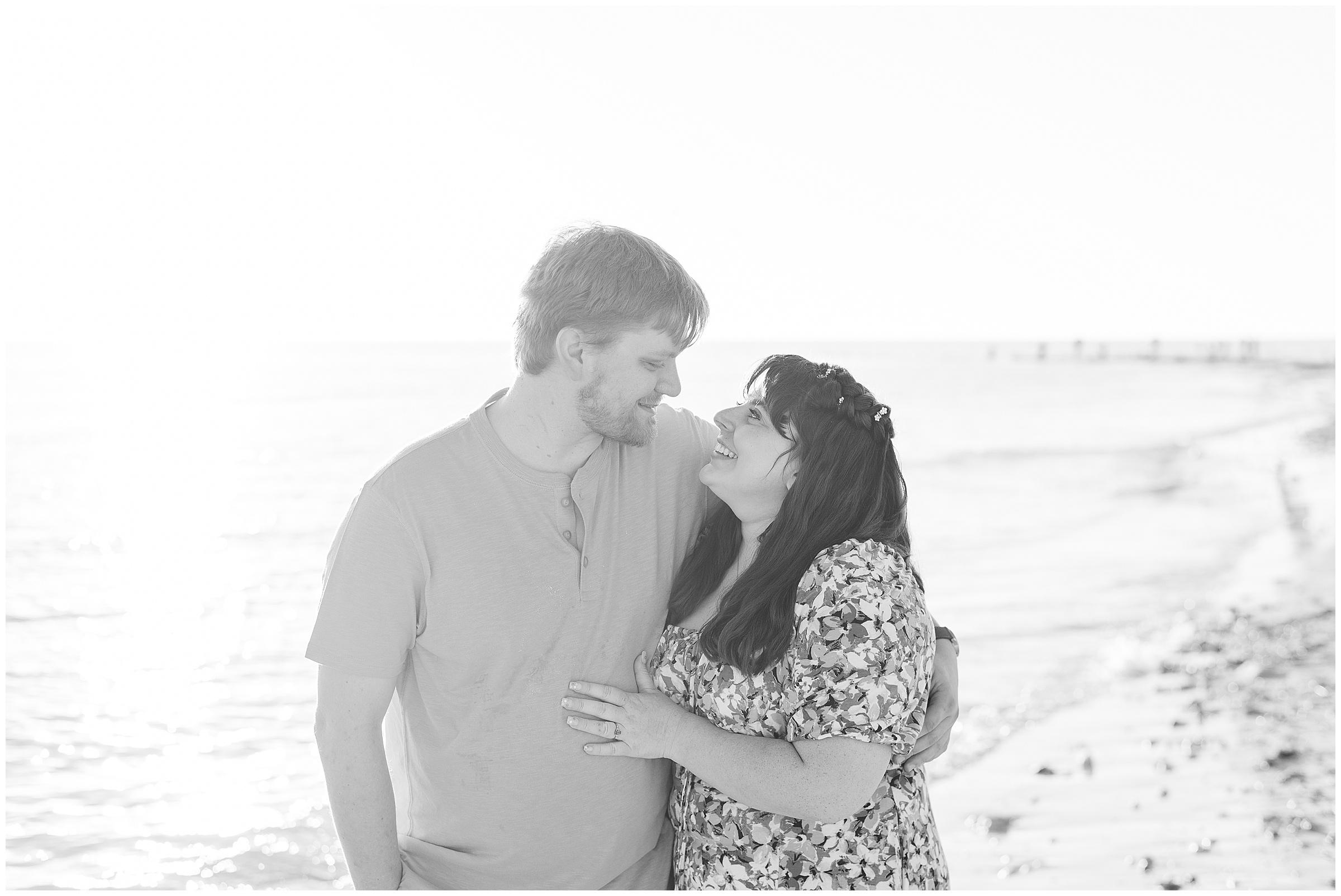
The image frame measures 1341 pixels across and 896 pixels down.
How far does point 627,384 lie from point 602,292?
24 centimetres

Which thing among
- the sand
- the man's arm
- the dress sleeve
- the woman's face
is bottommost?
the sand

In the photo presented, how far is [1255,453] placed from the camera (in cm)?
2230

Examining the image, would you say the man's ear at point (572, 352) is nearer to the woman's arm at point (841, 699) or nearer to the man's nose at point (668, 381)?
the man's nose at point (668, 381)

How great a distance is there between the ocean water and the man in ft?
10.9

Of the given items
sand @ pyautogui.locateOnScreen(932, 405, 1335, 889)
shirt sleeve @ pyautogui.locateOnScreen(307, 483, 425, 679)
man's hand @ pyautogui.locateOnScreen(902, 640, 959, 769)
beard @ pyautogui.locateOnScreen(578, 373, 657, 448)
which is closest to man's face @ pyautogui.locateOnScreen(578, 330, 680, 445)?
beard @ pyautogui.locateOnScreen(578, 373, 657, 448)

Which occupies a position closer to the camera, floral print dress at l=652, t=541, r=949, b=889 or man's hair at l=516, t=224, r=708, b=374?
floral print dress at l=652, t=541, r=949, b=889

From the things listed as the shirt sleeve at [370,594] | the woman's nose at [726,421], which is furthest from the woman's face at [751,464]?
the shirt sleeve at [370,594]

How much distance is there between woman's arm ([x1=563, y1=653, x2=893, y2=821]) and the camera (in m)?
2.22

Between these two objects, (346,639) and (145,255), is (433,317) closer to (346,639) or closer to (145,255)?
(145,255)

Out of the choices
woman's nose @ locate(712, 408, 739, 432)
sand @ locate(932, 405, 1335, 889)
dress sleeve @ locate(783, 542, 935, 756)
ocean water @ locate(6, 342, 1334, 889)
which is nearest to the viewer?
dress sleeve @ locate(783, 542, 935, 756)

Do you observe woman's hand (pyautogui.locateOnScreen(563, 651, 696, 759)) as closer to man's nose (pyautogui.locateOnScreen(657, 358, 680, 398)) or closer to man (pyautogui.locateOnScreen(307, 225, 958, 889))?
man (pyautogui.locateOnScreen(307, 225, 958, 889))

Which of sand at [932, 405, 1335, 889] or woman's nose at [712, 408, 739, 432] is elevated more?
woman's nose at [712, 408, 739, 432]

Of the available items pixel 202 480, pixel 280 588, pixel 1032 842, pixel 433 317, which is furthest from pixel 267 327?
pixel 1032 842

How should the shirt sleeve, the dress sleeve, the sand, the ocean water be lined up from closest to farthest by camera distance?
the dress sleeve → the shirt sleeve → the sand → the ocean water
